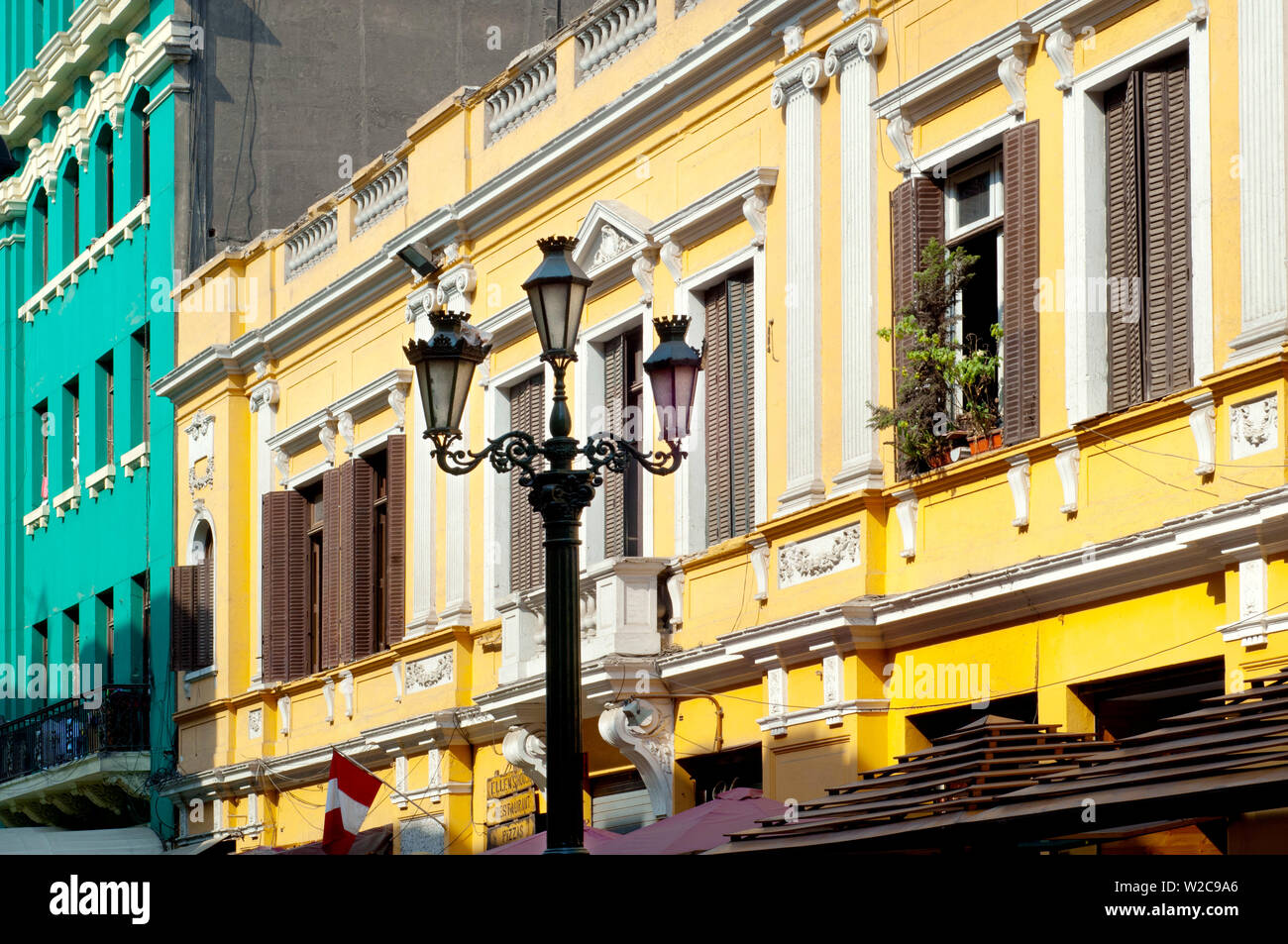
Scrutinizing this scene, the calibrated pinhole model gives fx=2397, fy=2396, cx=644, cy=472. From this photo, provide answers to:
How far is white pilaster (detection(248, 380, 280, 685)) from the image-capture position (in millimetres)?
27219

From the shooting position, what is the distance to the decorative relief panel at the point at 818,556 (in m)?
16.6

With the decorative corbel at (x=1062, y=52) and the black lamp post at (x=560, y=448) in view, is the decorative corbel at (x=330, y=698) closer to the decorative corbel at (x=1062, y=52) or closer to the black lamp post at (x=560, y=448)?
the black lamp post at (x=560, y=448)

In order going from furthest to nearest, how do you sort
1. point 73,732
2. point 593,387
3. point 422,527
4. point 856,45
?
point 73,732
point 422,527
point 593,387
point 856,45

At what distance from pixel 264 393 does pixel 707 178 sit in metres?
9.67

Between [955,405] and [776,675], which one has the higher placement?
[955,405]

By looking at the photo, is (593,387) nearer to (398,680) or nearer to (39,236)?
(398,680)

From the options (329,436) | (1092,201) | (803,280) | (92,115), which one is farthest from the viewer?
(92,115)

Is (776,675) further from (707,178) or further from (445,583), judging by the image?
(445,583)

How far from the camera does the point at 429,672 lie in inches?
910

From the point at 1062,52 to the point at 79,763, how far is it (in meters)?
19.4

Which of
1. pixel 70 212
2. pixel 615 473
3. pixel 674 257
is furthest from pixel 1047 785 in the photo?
pixel 70 212
